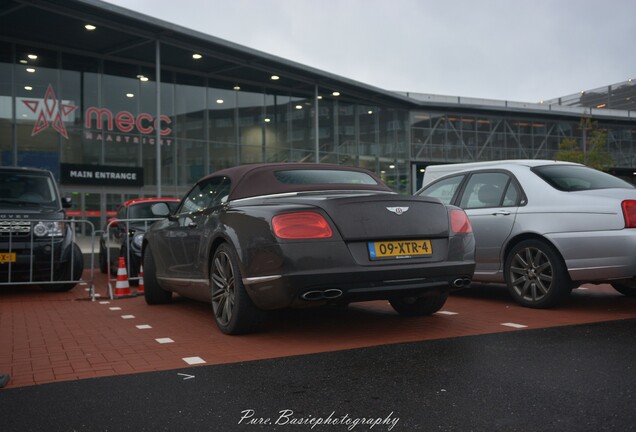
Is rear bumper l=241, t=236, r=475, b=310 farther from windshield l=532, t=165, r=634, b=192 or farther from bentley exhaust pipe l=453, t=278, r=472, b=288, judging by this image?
windshield l=532, t=165, r=634, b=192

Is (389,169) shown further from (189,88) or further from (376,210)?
(376,210)

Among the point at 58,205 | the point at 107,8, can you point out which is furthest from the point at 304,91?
the point at 58,205

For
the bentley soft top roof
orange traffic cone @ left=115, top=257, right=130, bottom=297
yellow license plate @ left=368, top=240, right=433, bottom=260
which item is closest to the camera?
yellow license plate @ left=368, top=240, right=433, bottom=260

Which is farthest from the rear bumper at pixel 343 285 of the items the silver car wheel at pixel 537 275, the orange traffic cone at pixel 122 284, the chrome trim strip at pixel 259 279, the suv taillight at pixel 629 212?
the orange traffic cone at pixel 122 284

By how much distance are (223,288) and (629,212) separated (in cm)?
375

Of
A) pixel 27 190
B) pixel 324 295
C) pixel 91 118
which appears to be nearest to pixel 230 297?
pixel 324 295

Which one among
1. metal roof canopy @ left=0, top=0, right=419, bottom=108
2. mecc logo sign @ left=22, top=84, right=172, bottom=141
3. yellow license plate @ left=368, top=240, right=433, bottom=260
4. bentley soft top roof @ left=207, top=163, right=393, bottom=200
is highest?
metal roof canopy @ left=0, top=0, right=419, bottom=108

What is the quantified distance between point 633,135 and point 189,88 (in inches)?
1278

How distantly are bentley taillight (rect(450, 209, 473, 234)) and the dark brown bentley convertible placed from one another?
0.04 feet

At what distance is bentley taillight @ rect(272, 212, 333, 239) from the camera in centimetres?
443

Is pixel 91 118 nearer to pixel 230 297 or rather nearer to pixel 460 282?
pixel 230 297

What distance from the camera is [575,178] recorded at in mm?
6332

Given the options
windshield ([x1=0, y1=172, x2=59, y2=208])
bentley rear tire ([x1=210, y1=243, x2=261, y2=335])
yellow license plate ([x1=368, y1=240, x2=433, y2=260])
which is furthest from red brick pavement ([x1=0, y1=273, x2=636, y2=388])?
windshield ([x1=0, y1=172, x2=59, y2=208])

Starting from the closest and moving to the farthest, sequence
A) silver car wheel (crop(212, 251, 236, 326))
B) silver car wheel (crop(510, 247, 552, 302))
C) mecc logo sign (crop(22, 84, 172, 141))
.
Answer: silver car wheel (crop(212, 251, 236, 326)), silver car wheel (crop(510, 247, 552, 302)), mecc logo sign (crop(22, 84, 172, 141))
